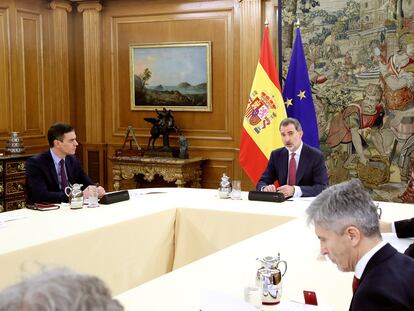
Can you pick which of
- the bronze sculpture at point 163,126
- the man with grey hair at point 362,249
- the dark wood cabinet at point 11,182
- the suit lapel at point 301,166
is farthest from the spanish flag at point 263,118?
the man with grey hair at point 362,249

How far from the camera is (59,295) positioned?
78 centimetres

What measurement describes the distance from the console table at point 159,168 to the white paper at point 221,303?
469 cm

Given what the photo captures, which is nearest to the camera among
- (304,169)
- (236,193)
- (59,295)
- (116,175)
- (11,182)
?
(59,295)

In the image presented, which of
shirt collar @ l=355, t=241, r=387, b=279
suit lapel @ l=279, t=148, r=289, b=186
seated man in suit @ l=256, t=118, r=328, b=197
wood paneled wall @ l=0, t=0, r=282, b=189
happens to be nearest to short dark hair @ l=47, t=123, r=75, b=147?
seated man in suit @ l=256, t=118, r=328, b=197

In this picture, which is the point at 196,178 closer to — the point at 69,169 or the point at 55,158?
the point at 69,169

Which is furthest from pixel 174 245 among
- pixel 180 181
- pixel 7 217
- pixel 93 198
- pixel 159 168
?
pixel 159 168

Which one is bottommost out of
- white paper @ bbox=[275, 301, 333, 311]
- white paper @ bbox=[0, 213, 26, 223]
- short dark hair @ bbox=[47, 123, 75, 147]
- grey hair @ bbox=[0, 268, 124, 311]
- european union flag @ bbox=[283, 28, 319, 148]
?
white paper @ bbox=[275, 301, 333, 311]

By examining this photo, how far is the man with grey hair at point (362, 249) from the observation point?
1592 millimetres

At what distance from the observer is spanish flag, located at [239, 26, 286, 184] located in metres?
5.83

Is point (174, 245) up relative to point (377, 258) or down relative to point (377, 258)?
down

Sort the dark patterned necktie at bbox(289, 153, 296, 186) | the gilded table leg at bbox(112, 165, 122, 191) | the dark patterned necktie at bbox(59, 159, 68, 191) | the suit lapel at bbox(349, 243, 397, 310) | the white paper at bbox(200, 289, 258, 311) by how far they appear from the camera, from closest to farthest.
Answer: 1. the suit lapel at bbox(349, 243, 397, 310)
2. the white paper at bbox(200, 289, 258, 311)
3. the dark patterned necktie at bbox(59, 159, 68, 191)
4. the dark patterned necktie at bbox(289, 153, 296, 186)
5. the gilded table leg at bbox(112, 165, 122, 191)

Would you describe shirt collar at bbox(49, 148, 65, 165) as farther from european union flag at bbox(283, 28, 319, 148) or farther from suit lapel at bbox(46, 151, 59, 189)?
european union flag at bbox(283, 28, 319, 148)

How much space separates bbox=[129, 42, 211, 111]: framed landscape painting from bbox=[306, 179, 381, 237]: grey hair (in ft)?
17.2

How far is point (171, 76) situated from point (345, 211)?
18.4ft
